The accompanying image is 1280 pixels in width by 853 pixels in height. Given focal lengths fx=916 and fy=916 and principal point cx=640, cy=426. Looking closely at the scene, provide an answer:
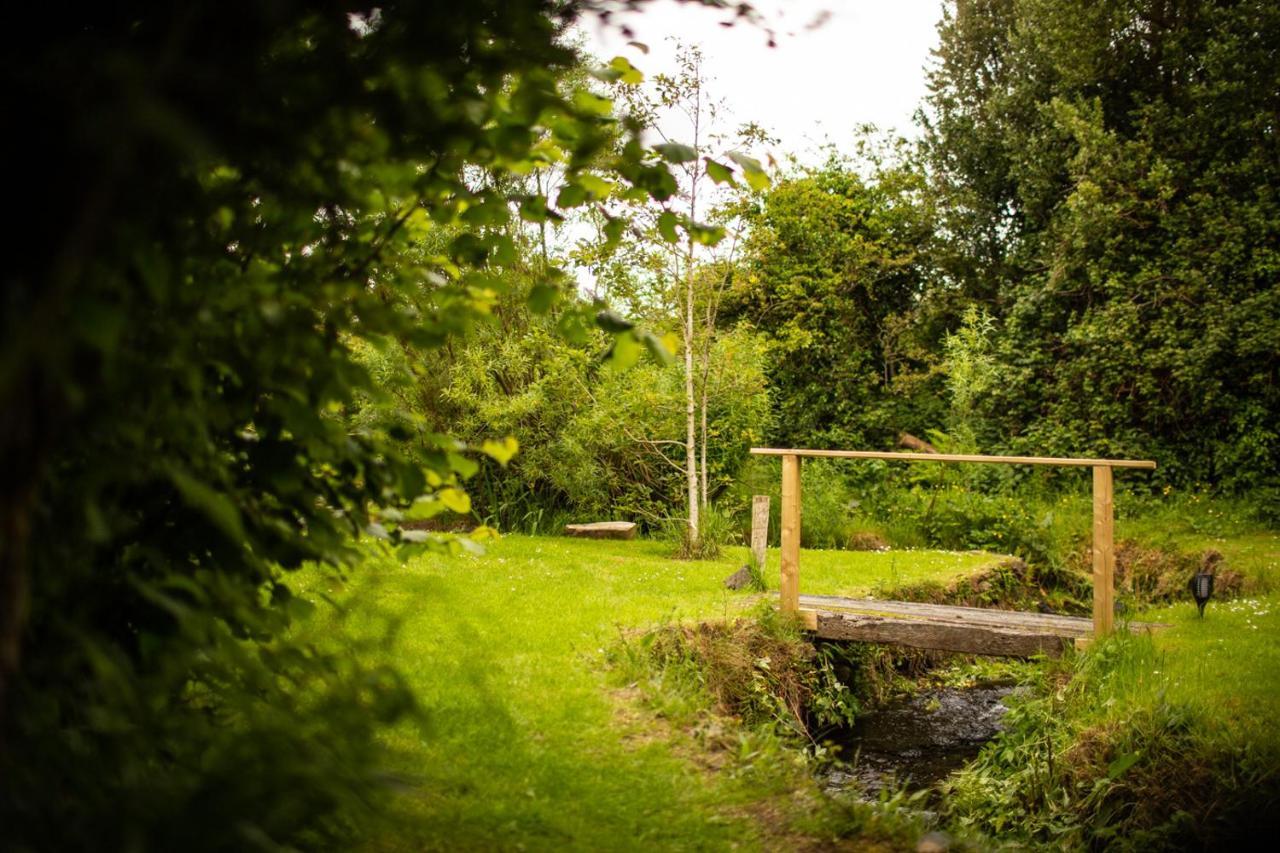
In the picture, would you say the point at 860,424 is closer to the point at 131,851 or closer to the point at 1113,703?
the point at 1113,703

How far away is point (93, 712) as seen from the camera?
5.12 feet

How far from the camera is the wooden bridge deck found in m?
6.66

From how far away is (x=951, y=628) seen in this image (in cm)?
683

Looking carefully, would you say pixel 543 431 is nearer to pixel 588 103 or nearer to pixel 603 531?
pixel 603 531

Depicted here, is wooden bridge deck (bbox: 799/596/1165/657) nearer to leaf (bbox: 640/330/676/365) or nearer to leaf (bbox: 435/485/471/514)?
leaf (bbox: 435/485/471/514)

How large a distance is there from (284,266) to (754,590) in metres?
6.35

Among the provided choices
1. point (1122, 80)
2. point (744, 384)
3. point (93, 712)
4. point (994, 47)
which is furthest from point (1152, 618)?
point (994, 47)

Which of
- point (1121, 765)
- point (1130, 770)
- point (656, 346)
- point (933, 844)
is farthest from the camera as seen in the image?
point (1130, 770)

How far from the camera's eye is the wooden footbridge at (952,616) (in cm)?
647

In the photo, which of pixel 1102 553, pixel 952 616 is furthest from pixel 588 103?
pixel 952 616

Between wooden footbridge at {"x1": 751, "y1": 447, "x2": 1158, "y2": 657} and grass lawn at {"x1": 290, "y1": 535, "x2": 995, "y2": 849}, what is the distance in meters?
0.66

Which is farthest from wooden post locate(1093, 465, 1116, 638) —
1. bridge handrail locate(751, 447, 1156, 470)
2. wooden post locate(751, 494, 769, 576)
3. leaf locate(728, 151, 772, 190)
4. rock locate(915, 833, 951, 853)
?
leaf locate(728, 151, 772, 190)

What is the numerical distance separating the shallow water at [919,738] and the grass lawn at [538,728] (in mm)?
1346

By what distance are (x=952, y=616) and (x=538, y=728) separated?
12.8 feet
